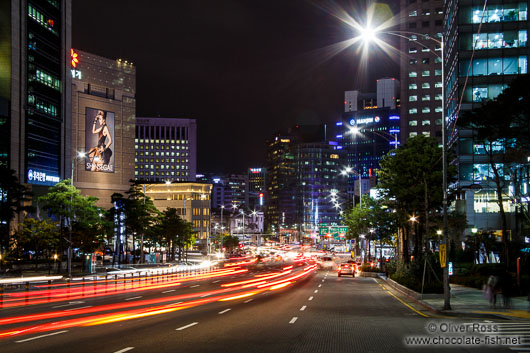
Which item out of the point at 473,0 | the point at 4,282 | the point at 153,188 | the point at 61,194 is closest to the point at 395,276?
the point at 4,282

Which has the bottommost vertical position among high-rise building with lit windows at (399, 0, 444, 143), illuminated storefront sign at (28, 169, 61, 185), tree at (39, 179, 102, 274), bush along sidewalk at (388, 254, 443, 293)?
bush along sidewalk at (388, 254, 443, 293)

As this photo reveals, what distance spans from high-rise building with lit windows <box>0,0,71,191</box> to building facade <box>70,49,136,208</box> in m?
28.8

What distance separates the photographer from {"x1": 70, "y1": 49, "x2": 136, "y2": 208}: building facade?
14038cm

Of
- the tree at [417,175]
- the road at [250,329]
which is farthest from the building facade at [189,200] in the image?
the road at [250,329]

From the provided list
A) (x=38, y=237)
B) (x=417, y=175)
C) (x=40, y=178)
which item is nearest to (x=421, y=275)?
(x=417, y=175)

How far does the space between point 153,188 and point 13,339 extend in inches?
6323

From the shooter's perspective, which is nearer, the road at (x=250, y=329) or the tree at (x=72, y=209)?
the road at (x=250, y=329)

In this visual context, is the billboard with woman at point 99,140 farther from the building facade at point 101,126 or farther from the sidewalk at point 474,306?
the sidewalk at point 474,306

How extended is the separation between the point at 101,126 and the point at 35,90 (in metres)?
45.4

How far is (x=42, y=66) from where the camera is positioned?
101 m

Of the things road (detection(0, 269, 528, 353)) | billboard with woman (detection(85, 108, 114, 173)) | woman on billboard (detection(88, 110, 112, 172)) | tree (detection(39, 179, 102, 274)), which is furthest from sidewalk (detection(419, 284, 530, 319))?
woman on billboard (detection(88, 110, 112, 172))

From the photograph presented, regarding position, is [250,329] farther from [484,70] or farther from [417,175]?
[484,70]

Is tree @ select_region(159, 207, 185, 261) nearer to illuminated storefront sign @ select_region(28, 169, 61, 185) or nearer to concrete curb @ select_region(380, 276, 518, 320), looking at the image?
illuminated storefront sign @ select_region(28, 169, 61, 185)

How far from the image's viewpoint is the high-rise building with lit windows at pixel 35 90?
92.5 meters
